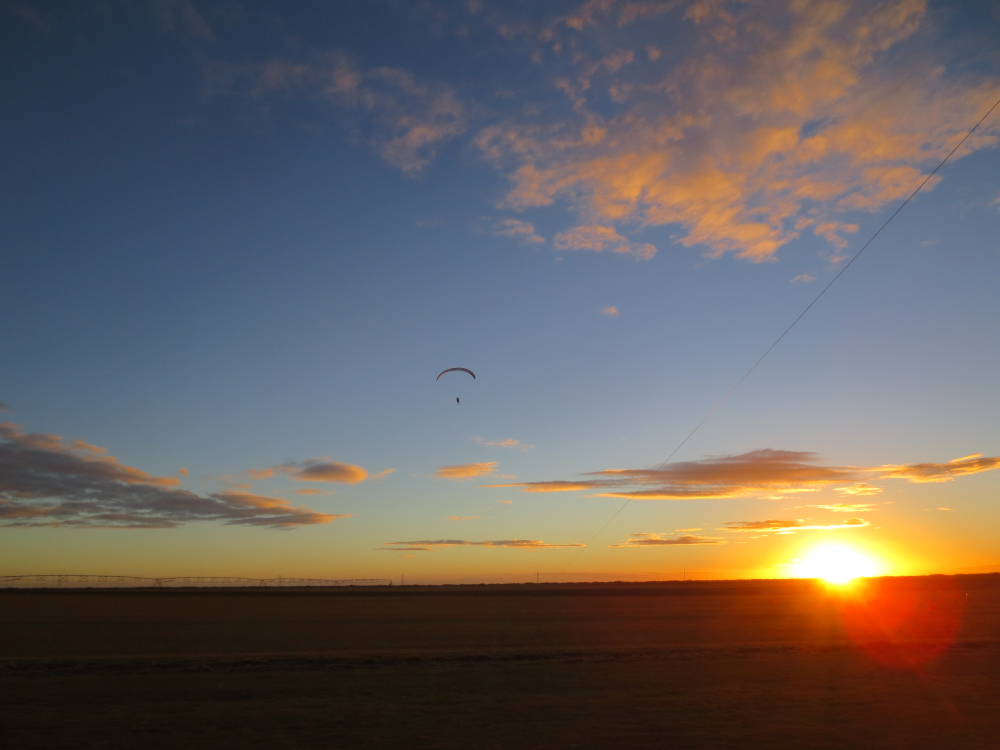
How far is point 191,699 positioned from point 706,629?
28.8 m

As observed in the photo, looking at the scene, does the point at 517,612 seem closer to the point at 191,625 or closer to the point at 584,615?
the point at 584,615

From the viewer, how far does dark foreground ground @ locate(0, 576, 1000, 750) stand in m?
14.4

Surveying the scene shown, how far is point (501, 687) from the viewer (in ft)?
64.7

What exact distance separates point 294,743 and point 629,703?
9.02 meters

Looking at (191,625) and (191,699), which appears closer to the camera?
(191,699)

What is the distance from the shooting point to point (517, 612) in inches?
2013

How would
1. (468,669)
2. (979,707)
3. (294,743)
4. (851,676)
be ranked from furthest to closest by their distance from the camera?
(468,669)
(851,676)
(979,707)
(294,743)

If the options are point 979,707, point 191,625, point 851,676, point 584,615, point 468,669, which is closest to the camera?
point 979,707

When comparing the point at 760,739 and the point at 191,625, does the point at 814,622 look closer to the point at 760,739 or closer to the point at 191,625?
the point at 760,739

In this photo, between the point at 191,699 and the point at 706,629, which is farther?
the point at 706,629

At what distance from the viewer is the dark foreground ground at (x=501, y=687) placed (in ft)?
47.3

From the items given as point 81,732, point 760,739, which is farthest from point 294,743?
point 760,739

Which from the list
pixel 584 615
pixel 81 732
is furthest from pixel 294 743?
pixel 584 615

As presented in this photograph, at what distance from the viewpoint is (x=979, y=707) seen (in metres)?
17.0
